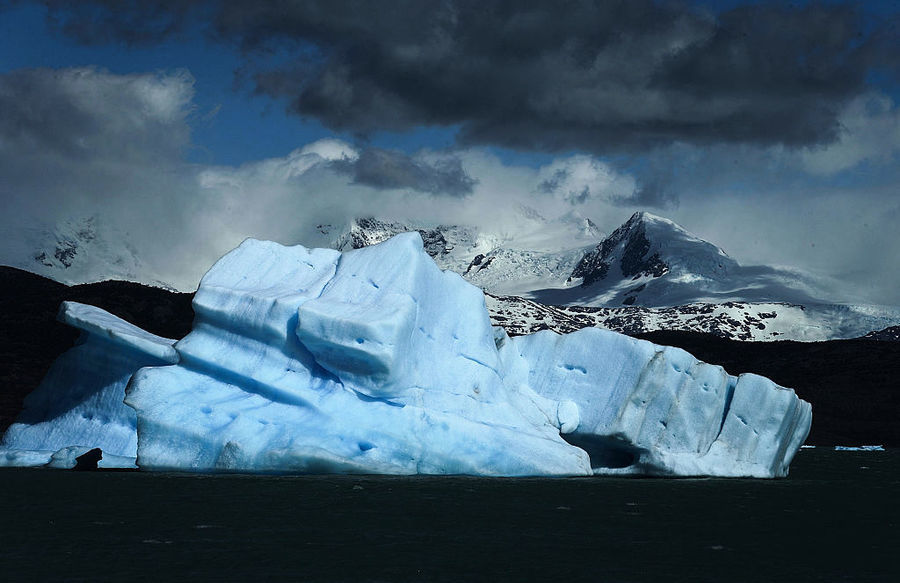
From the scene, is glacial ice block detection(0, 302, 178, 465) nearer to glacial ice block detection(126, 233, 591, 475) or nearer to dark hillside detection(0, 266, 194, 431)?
glacial ice block detection(126, 233, 591, 475)

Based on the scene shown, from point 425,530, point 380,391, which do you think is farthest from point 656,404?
point 425,530

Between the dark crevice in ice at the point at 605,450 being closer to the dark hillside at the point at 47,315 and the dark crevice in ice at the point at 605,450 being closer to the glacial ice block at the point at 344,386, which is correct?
the glacial ice block at the point at 344,386

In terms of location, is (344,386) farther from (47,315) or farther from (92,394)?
(47,315)

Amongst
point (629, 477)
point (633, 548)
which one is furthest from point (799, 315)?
point (633, 548)

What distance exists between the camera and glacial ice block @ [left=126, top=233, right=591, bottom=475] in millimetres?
22500

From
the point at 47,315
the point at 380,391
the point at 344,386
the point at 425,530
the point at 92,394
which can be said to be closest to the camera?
the point at 425,530

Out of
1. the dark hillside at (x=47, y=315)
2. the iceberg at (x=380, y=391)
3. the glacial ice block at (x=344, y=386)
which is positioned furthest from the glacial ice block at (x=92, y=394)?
the dark hillside at (x=47, y=315)

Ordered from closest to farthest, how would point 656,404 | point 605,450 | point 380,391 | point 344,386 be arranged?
point 380,391
point 344,386
point 656,404
point 605,450

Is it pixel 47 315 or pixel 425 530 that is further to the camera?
pixel 47 315

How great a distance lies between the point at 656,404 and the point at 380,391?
23.8ft

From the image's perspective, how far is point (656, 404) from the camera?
26125 mm

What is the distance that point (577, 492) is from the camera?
72.5 feet

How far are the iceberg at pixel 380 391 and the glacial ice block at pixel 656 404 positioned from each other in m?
0.04

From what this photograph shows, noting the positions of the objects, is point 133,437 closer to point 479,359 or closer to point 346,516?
point 479,359
